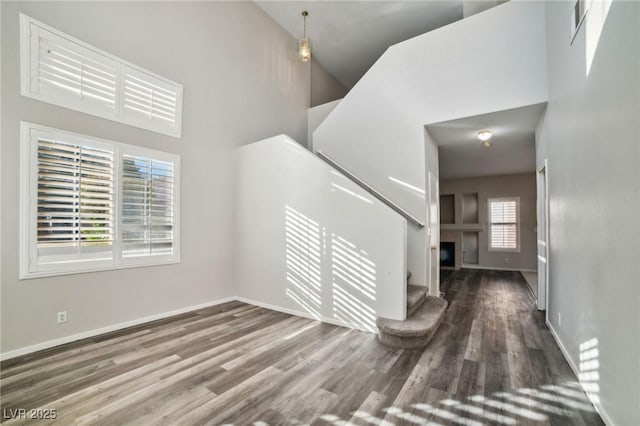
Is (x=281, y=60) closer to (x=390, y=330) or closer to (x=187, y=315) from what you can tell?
(x=187, y=315)

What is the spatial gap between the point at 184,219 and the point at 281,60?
13.7 ft

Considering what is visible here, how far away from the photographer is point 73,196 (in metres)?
3.18

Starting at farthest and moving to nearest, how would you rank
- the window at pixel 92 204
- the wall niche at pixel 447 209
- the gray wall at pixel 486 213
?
the wall niche at pixel 447 209 < the gray wall at pixel 486 213 < the window at pixel 92 204

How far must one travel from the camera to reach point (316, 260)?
4.00 metres

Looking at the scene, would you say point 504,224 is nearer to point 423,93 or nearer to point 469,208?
point 469,208

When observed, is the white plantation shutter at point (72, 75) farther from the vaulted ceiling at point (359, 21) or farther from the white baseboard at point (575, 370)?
the white baseboard at point (575, 370)

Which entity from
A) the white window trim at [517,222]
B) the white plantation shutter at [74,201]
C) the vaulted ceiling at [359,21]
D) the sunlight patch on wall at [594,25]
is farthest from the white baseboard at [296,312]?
the white window trim at [517,222]

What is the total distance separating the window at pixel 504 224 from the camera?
8547 mm

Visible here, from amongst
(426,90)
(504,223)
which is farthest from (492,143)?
(504,223)

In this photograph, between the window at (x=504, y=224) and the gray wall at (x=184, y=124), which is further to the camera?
the window at (x=504, y=224)

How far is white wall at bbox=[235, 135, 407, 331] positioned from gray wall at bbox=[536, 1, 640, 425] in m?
1.58

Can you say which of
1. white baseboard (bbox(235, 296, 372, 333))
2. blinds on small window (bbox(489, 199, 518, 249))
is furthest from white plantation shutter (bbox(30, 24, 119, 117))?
blinds on small window (bbox(489, 199, 518, 249))

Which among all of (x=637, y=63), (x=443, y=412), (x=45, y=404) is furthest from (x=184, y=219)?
(x=637, y=63)

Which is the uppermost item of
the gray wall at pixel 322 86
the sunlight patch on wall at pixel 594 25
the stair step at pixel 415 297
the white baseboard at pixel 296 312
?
the gray wall at pixel 322 86
